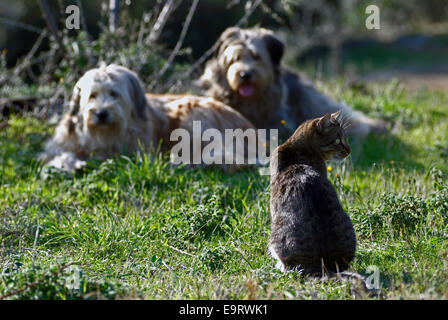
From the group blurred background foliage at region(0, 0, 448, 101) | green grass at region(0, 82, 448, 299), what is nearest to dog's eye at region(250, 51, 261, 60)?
blurred background foliage at region(0, 0, 448, 101)

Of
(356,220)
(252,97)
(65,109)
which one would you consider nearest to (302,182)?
(356,220)

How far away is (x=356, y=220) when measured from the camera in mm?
4703

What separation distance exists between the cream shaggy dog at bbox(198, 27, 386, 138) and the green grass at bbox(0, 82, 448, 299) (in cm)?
103

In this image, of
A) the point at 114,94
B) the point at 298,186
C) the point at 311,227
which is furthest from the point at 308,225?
the point at 114,94

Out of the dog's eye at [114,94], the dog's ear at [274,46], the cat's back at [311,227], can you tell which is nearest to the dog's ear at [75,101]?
the dog's eye at [114,94]

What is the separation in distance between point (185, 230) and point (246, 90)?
2.77m

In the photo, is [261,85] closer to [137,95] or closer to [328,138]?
[137,95]

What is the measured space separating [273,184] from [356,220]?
3.28 feet

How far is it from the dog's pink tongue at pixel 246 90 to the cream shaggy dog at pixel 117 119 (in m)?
0.33

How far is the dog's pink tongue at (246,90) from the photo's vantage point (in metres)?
6.95

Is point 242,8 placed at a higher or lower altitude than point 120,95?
higher

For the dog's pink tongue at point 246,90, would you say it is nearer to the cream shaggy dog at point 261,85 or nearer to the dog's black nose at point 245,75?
the cream shaggy dog at point 261,85
